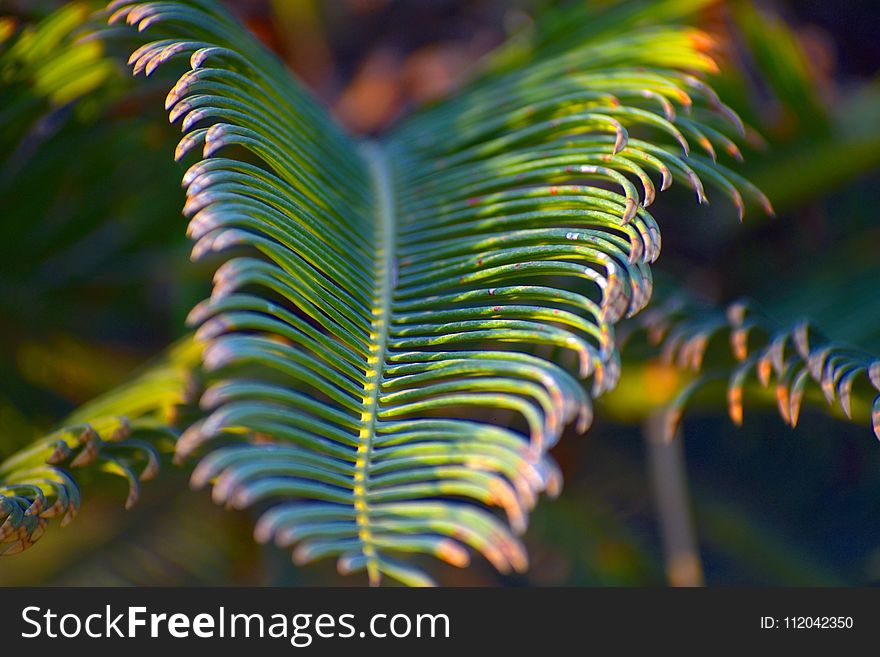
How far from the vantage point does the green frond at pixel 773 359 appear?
2.07ft

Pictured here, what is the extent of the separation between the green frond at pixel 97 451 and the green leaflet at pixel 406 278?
67 millimetres

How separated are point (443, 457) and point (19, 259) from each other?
2.92 ft

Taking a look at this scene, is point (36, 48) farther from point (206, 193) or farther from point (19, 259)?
point (206, 193)

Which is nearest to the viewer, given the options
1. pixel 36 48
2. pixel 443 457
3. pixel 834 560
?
pixel 443 457

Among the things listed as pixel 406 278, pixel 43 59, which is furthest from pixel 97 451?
pixel 43 59

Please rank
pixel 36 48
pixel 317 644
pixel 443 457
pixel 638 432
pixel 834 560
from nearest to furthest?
1. pixel 443 457
2. pixel 317 644
3. pixel 36 48
4. pixel 834 560
5. pixel 638 432

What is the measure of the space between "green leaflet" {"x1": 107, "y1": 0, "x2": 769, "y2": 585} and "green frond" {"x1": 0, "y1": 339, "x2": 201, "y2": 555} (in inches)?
2.6

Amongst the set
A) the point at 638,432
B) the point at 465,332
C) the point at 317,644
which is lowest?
the point at 317,644

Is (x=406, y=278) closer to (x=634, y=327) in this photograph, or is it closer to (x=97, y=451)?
(x=97, y=451)

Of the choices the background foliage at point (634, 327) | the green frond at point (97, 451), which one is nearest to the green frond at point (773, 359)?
the background foliage at point (634, 327)

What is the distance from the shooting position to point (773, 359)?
674 millimetres

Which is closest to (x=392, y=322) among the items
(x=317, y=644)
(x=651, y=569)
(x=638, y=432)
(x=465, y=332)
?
(x=465, y=332)

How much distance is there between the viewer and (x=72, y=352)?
3.92 feet

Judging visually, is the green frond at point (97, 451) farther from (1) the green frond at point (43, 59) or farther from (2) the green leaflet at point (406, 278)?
(1) the green frond at point (43, 59)
